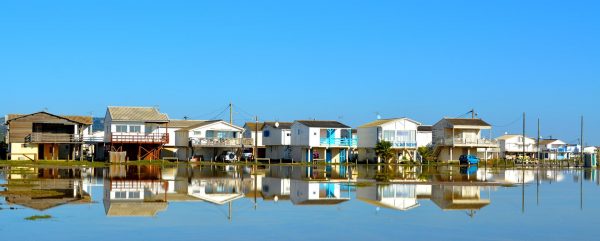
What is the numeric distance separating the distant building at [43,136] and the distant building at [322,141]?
21425mm

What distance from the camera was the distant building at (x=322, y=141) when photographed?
75000mm

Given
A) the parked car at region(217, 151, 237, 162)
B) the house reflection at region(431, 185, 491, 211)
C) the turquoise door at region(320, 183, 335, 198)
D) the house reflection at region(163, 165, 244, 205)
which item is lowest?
the house reflection at region(431, 185, 491, 211)

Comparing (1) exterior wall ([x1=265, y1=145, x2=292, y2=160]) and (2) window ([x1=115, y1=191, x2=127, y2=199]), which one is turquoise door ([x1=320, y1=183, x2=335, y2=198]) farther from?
(1) exterior wall ([x1=265, y1=145, x2=292, y2=160])

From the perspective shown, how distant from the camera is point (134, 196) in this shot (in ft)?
97.5

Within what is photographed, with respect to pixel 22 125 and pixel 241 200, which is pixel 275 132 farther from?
pixel 241 200

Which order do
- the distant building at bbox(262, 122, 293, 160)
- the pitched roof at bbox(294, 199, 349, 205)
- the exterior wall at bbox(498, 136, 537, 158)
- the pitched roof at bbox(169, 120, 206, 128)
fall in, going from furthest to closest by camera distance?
1. the exterior wall at bbox(498, 136, 537, 158)
2. the pitched roof at bbox(169, 120, 206, 128)
3. the distant building at bbox(262, 122, 293, 160)
4. the pitched roof at bbox(294, 199, 349, 205)

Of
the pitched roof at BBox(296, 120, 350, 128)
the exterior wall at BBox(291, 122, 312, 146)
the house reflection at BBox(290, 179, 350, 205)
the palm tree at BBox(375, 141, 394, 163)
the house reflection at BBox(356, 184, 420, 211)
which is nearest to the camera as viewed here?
the house reflection at BBox(356, 184, 420, 211)

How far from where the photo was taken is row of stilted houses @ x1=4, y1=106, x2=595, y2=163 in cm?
6638

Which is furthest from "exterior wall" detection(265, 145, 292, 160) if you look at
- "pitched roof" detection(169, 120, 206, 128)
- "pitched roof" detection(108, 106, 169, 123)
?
"pitched roof" detection(108, 106, 169, 123)

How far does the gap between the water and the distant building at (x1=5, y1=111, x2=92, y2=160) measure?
26455 mm

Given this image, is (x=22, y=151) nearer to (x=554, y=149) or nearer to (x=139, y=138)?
(x=139, y=138)

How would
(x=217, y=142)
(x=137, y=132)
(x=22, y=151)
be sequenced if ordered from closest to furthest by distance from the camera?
(x=22, y=151) → (x=137, y=132) → (x=217, y=142)

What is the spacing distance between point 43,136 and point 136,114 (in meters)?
8.60

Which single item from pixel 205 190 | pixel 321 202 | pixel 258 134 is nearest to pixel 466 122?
pixel 258 134
